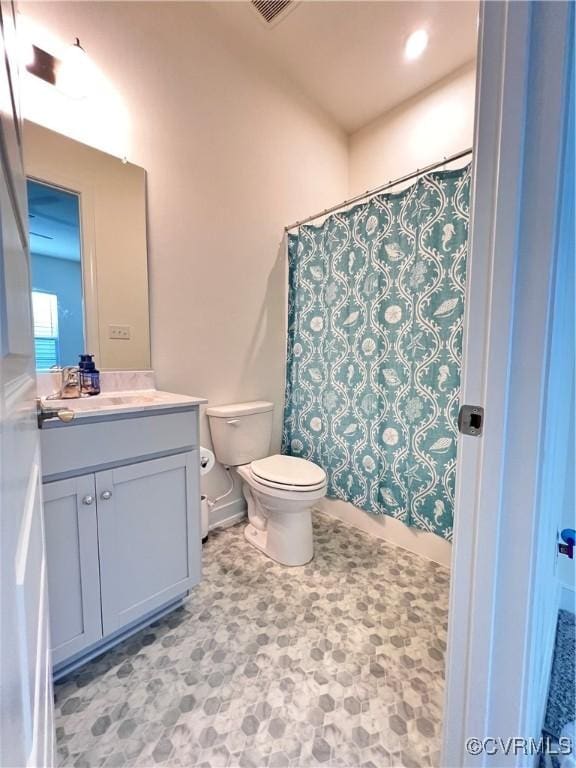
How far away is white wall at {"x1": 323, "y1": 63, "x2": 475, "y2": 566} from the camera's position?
5.95 feet

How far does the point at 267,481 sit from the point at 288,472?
132 millimetres

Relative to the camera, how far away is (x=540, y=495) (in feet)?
1.83

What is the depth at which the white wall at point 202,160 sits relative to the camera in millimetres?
1407

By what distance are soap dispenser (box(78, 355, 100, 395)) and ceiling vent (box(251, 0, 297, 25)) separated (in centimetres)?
192

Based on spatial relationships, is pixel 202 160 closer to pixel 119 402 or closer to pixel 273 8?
pixel 273 8

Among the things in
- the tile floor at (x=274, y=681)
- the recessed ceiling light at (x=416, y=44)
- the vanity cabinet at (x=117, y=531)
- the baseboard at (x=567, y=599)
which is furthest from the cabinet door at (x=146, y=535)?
the recessed ceiling light at (x=416, y=44)

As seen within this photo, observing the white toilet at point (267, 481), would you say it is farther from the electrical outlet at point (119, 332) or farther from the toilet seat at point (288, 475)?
the electrical outlet at point (119, 332)

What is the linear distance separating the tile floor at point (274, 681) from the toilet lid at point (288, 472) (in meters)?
0.45

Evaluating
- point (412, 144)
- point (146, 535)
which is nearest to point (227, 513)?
point (146, 535)

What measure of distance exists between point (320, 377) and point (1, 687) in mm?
1896

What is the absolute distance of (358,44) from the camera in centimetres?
185

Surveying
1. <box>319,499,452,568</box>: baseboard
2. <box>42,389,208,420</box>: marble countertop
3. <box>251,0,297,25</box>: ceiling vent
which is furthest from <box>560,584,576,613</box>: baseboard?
<box>251,0,297,25</box>: ceiling vent

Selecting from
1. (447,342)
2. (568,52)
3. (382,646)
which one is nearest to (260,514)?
(382,646)

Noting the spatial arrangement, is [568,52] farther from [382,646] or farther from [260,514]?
[260,514]
